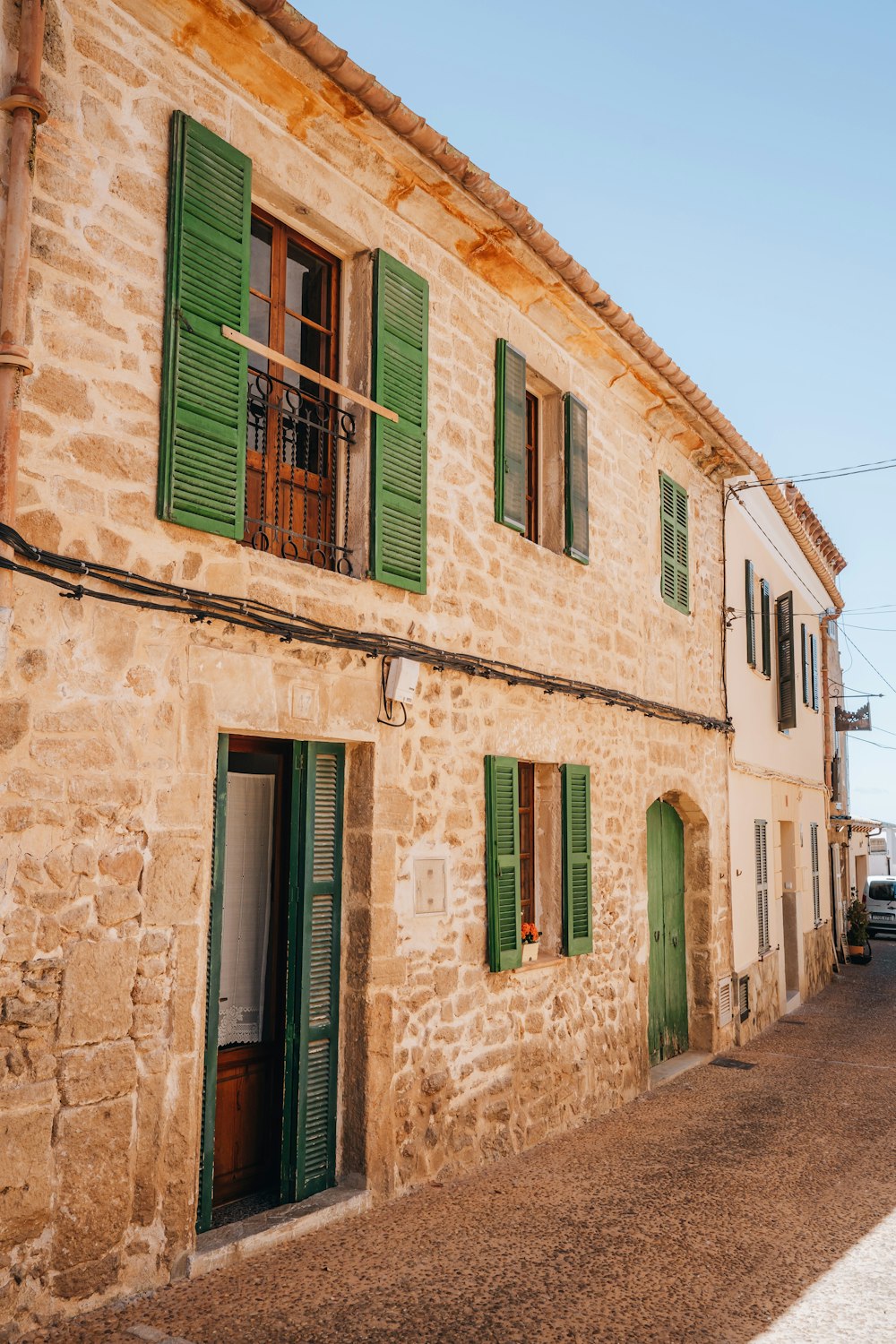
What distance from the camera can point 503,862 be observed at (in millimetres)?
6383

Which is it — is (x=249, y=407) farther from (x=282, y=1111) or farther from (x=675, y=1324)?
(x=675, y=1324)

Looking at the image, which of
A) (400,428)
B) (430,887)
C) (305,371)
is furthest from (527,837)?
(305,371)

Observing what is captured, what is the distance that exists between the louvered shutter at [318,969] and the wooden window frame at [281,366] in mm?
1246

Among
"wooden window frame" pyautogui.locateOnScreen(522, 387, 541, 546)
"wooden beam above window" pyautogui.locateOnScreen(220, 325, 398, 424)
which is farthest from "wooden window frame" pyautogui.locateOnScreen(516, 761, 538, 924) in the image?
"wooden beam above window" pyautogui.locateOnScreen(220, 325, 398, 424)

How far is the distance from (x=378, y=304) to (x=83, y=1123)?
4.22 metres

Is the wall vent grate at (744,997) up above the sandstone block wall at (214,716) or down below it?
below

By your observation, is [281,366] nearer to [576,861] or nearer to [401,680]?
[401,680]

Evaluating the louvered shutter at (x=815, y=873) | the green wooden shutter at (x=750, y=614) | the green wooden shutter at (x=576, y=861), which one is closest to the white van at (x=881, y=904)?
the louvered shutter at (x=815, y=873)

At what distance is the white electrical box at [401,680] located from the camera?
5492 millimetres

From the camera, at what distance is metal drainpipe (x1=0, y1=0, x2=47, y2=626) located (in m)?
3.66

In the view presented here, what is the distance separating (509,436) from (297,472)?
1894 mm

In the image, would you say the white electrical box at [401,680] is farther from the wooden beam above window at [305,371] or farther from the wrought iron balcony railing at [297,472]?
the wooden beam above window at [305,371]

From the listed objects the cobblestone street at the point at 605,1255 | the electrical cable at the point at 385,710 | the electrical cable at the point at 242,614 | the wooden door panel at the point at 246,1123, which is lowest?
the cobblestone street at the point at 605,1255

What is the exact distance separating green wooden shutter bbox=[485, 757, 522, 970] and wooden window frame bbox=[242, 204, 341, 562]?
193 cm
